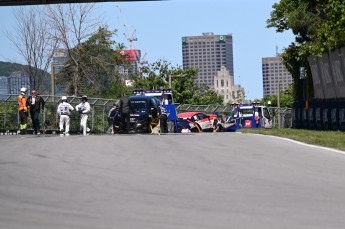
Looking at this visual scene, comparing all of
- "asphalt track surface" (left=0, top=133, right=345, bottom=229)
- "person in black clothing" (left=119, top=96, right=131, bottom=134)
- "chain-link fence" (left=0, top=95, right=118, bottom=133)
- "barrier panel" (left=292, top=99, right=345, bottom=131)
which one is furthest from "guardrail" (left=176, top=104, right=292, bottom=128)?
"asphalt track surface" (left=0, top=133, right=345, bottom=229)

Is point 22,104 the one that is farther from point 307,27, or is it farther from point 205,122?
point 307,27

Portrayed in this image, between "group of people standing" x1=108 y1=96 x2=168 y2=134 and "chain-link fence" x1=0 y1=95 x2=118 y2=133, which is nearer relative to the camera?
"group of people standing" x1=108 y1=96 x2=168 y2=134

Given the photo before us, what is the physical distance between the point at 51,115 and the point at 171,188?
28.6 meters

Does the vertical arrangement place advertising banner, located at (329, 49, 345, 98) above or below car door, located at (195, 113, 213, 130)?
above

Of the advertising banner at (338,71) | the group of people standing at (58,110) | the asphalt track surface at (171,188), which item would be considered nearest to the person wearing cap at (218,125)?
the advertising banner at (338,71)

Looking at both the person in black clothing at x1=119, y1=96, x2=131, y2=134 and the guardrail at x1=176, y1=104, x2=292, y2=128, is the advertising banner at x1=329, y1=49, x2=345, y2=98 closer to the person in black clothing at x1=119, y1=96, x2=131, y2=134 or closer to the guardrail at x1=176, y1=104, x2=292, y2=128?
the person in black clothing at x1=119, y1=96, x2=131, y2=134

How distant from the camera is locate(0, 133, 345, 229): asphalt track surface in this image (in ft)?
29.1

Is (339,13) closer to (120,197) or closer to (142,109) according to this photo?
(142,109)

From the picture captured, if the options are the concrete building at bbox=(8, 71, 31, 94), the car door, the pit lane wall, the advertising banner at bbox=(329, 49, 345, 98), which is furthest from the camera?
the concrete building at bbox=(8, 71, 31, 94)

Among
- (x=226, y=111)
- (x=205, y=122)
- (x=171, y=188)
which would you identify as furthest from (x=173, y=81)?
(x=171, y=188)

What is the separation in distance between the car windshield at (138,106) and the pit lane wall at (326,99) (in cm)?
815

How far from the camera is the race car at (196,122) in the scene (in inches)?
1713

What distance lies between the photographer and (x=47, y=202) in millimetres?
10180

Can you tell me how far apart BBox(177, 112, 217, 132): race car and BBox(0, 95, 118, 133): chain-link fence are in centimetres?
428
